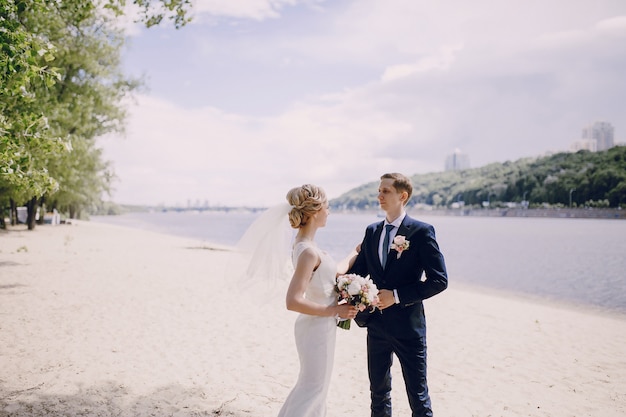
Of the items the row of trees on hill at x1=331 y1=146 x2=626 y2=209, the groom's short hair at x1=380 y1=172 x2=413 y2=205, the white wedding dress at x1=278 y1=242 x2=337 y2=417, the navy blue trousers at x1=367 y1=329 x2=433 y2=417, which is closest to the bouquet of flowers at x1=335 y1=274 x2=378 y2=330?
the white wedding dress at x1=278 y1=242 x2=337 y2=417

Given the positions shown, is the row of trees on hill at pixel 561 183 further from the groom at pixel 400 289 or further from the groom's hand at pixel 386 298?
the groom's hand at pixel 386 298

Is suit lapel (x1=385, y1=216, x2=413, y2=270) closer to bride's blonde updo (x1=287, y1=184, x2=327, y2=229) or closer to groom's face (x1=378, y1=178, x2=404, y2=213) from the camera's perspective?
groom's face (x1=378, y1=178, x2=404, y2=213)

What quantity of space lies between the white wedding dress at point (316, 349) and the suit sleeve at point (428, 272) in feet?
2.11

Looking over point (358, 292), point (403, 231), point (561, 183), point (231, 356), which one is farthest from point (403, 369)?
point (561, 183)

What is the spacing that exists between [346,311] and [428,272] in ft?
2.66

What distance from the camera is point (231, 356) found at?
326 inches

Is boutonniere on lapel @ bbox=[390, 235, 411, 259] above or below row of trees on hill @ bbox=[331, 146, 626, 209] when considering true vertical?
below

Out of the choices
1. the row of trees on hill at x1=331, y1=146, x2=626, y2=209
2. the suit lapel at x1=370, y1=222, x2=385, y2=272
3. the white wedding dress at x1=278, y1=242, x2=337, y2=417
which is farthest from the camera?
the row of trees on hill at x1=331, y1=146, x2=626, y2=209

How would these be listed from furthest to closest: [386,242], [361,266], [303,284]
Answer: [361,266], [386,242], [303,284]

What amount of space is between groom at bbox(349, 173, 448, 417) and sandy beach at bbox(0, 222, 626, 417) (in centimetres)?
98

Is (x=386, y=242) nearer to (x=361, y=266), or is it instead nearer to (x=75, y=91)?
(x=361, y=266)

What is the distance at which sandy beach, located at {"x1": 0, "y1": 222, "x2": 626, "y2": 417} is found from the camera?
6.18 metres

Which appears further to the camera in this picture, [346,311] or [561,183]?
[561,183]

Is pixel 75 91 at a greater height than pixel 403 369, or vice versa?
pixel 75 91
